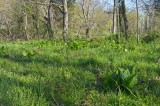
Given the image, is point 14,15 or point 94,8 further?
point 94,8

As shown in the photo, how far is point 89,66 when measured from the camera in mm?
5902

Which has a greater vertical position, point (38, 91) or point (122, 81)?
point (122, 81)

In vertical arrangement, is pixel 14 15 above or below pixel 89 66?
above

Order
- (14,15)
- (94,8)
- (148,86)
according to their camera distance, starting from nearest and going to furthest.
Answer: (148,86) → (14,15) → (94,8)

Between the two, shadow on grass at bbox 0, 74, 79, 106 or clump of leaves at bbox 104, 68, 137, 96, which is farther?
clump of leaves at bbox 104, 68, 137, 96

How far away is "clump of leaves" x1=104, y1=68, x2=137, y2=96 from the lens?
155 inches

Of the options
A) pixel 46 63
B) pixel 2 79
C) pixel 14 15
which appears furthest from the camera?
pixel 14 15

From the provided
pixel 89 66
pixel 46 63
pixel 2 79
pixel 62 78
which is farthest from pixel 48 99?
pixel 46 63

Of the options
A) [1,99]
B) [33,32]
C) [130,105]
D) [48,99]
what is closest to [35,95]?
[48,99]

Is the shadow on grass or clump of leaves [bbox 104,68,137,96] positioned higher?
clump of leaves [bbox 104,68,137,96]

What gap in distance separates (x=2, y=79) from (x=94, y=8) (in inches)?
1681

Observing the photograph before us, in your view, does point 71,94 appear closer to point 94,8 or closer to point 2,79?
point 2,79

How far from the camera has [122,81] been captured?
396 cm

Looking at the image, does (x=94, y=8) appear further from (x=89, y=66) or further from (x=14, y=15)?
(x=89, y=66)
